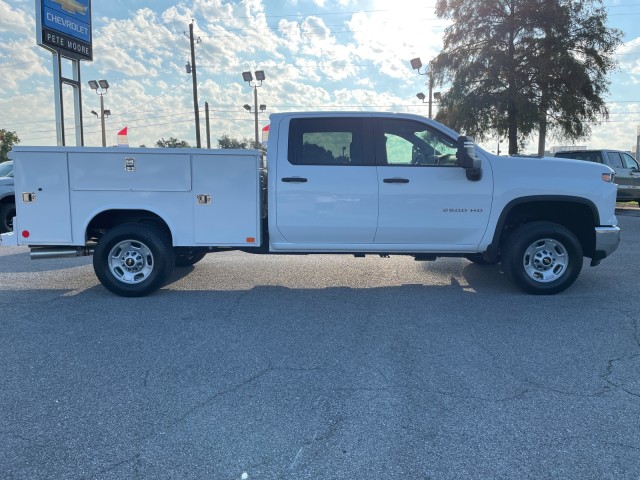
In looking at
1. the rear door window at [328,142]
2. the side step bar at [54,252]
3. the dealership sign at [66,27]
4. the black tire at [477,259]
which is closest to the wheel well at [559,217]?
the black tire at [477,259]

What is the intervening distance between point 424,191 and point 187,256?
3340 millimetres

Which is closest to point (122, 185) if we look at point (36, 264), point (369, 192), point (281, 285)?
point (281, 285)

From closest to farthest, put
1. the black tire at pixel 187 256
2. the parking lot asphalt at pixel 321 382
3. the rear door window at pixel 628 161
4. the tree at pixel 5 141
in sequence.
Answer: the parking lot asphalt at pixel 321 382
the black tire at pixel 187 256
the rear door window at pixel 628 161
the tree at pixel 5 141

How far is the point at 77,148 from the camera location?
6113 mm

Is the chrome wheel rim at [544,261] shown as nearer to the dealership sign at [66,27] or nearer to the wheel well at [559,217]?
the wheel well at [559,217]

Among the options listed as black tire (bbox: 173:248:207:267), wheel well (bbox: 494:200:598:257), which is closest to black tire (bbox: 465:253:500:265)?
wheel well (bbox: 494:200:598:257)

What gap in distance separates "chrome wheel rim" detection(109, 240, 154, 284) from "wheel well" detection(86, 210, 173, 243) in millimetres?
317

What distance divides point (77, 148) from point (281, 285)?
3.02m

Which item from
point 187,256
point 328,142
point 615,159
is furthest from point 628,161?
point 187,256

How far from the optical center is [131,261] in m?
6.48

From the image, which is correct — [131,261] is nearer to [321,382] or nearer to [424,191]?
[321,382]

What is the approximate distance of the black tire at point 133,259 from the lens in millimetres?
6363

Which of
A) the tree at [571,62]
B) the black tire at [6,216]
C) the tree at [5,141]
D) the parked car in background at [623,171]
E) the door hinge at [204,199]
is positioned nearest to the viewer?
the door hinge at [204,199]

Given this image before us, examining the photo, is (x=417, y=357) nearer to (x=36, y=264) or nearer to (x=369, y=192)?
(x=369, y=192)
